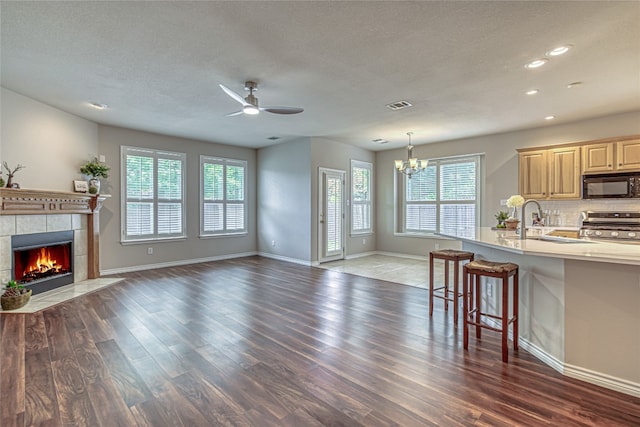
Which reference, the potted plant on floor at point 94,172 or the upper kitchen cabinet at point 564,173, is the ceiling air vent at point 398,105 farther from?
the potted plant on floor at point 94,172

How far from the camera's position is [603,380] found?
2.21 metres

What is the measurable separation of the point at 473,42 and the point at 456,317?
2.73 metres

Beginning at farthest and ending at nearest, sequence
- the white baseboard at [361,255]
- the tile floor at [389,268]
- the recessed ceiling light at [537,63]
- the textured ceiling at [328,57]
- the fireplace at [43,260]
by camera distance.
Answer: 1. the white baseboard at [361,255]
2. the tile floor at [389,268]
3. the fireplace at [43,260]
4. the recessed ceiling light at [537,63]
5. the textured ceiling at [328,57]

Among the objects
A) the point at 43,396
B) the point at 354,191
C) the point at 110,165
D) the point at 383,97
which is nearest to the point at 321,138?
the point at 354,191

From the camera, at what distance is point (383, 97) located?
421cm

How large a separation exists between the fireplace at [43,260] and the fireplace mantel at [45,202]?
1.17 ft

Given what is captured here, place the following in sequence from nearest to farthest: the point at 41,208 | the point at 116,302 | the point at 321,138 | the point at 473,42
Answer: the point at 473,42, the point at 116,302, the point at 41,208, the point at 321,138

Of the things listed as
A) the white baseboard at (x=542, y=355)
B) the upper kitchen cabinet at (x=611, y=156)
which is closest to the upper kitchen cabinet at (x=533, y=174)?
the upper kitchen cabinet at (x=611, y=156)

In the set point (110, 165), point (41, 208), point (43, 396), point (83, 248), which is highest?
point (110, 165)

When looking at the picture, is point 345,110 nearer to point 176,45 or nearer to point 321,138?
point 321,138

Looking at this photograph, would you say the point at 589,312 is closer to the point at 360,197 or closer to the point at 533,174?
the point at 533,174

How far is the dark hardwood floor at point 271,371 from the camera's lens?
1.91 metres

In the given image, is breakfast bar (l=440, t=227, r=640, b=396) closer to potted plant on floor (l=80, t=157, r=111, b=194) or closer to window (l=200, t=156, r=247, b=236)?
potted plant on floor (l=80, t=157, r=111, b=194)

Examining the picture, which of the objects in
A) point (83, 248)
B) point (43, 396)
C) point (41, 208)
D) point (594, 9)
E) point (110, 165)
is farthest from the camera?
point (110, 165)
